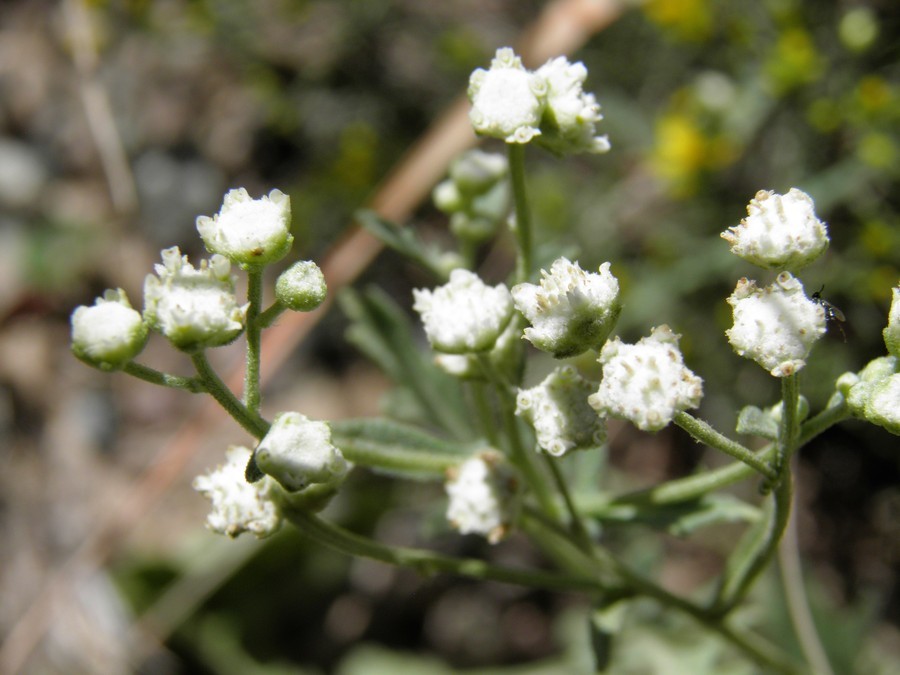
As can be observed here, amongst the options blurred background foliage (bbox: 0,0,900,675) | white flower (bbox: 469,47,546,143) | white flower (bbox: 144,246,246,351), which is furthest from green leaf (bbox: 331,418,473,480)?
blurred background foliage (bbox: 0,0,900,675)

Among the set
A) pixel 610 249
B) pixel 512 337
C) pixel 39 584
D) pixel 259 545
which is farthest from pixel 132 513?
pixel 512 337

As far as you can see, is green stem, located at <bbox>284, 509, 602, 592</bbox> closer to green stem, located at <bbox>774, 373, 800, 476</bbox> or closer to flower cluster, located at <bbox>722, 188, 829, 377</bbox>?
green stem, located at <bbox>774, 373, 800, 476</bbox>

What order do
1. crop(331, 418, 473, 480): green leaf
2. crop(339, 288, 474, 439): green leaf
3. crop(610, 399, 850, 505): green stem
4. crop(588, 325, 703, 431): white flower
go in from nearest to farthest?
crop(588, 325, 703, 431): white flower < crop(610, 399, 850, 505): green stem < crop(331, 418, 473, 480): green leaf < crop(339, 288, 474, 439): green leaf

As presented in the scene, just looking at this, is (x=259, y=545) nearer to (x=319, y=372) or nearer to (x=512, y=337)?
(x=319, y=372)

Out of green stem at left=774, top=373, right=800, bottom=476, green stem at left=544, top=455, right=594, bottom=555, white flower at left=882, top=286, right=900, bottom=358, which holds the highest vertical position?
white flower at left=882, top=286, right=900, bottom=358

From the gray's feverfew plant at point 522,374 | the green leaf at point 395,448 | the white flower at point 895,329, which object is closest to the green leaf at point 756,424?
the gray's feverfew plant at point 522,374

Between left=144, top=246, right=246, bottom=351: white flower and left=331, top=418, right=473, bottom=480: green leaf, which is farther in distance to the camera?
left=331, top=418, right=473, bottom=480: green leaf
